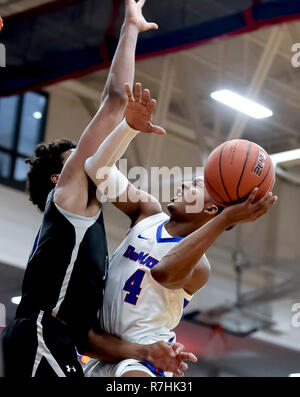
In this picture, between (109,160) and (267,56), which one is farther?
(267,56)

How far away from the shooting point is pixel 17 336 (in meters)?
3.47

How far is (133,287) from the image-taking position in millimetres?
3736

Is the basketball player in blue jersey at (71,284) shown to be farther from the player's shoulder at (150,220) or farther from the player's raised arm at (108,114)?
the player's shoulder at (150,220)

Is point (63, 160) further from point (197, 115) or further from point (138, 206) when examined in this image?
point (197, 115)

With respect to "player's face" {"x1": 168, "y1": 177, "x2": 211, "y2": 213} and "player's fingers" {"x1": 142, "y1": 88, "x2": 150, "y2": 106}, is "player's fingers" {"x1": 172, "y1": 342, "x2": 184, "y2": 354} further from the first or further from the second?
"player's fingers" {"x1": 142, "y1": 88, "x2": 150, "y2": 106}

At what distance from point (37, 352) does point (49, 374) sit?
4.6 inches

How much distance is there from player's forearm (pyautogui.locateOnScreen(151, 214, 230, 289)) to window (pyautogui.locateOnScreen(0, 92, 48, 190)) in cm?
899

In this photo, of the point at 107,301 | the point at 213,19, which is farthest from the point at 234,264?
the point at 107,301

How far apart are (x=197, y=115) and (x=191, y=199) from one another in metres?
6.53

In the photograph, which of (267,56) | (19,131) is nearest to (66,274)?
(267,56)

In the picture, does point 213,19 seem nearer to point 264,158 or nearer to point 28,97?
point 264,158

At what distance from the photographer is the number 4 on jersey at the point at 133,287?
3727 mm

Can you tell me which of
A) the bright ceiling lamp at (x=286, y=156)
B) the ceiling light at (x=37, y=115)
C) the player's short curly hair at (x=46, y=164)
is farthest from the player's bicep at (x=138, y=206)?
the ceiling light at (x=37, y=115)
